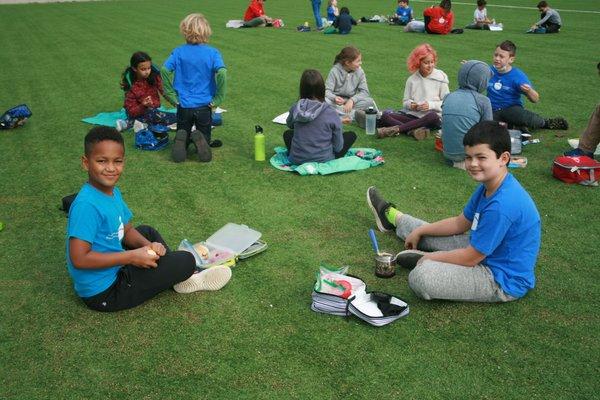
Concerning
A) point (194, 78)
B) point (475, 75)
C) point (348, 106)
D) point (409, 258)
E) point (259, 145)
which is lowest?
point (409, 258)

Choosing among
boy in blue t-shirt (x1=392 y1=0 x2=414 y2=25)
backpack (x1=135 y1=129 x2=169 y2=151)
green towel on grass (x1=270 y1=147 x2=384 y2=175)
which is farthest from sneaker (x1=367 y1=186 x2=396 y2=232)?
boy in blue t-shirt (x1=392 y1=0 x2=414 y2=25)

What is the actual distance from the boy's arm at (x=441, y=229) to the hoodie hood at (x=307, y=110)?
223 centimetres

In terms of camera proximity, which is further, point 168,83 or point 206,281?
point 168,83

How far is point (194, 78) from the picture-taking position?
7.32 meters

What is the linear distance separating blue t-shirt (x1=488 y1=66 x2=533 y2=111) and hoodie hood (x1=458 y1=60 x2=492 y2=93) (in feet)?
5.08

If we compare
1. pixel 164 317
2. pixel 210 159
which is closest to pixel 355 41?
pixel 210 159

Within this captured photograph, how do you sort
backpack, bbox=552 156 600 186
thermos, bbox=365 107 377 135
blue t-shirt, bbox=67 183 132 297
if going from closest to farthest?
1. blue t-shirt, bbox=67 183 132 297
2. backpack, bbox=552 156 600 186
3. thermos, bbox=365 107 377 135

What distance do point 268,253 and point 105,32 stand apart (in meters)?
17.1

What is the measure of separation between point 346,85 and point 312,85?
2345mm

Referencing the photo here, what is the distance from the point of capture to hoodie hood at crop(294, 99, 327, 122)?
6.58 m

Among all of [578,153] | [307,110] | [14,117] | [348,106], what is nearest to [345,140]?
[307,110]

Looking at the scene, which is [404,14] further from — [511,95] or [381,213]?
[381,213]

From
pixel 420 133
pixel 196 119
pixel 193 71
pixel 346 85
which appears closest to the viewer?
pixel 193 71

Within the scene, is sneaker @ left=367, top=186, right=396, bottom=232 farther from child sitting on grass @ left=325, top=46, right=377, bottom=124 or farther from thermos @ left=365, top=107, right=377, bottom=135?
child sitting on grass @ left=325, top=46, right=377, bottom=124
